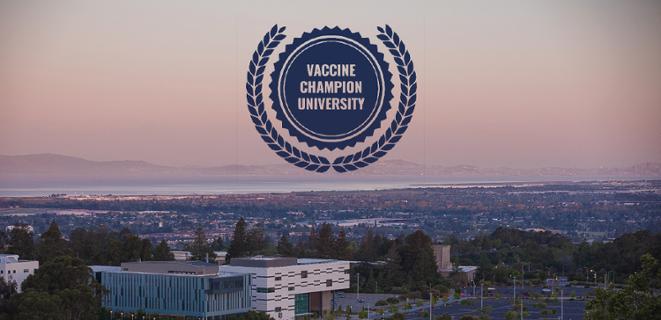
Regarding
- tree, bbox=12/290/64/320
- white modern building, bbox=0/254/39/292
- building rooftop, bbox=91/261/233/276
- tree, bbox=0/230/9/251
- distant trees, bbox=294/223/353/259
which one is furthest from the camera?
distant trees, bbox=294/223/353/259

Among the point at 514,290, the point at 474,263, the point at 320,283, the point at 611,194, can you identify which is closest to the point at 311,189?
the point at 611,194

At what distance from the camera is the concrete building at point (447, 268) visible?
2134 inches

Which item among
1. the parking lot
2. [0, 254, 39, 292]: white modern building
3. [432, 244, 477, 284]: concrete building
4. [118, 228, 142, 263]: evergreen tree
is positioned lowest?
the parking lot

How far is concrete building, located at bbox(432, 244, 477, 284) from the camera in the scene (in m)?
54.2

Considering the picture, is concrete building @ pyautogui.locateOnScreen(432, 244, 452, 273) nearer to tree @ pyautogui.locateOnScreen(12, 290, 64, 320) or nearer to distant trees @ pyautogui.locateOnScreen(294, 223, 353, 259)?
distant trees @ pyautogui.locateOnScreen(294, 223, 353, 259)

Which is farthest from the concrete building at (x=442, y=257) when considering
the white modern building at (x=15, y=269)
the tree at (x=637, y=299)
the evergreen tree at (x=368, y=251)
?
the tree at (x=637, y=299)

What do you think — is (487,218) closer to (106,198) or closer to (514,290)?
(106,198)

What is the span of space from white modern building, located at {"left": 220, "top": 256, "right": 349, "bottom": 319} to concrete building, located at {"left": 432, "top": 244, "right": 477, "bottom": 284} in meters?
12.5

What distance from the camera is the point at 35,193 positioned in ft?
315

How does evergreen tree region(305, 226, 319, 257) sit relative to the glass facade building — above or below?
above

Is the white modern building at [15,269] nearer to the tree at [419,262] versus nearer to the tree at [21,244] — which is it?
the tree at [21,244]

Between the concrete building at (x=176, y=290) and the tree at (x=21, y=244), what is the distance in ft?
35.9

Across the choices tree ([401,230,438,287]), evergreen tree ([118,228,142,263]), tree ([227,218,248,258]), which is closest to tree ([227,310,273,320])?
evergreen tree ([118,228,142,263])

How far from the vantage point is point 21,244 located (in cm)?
5025
